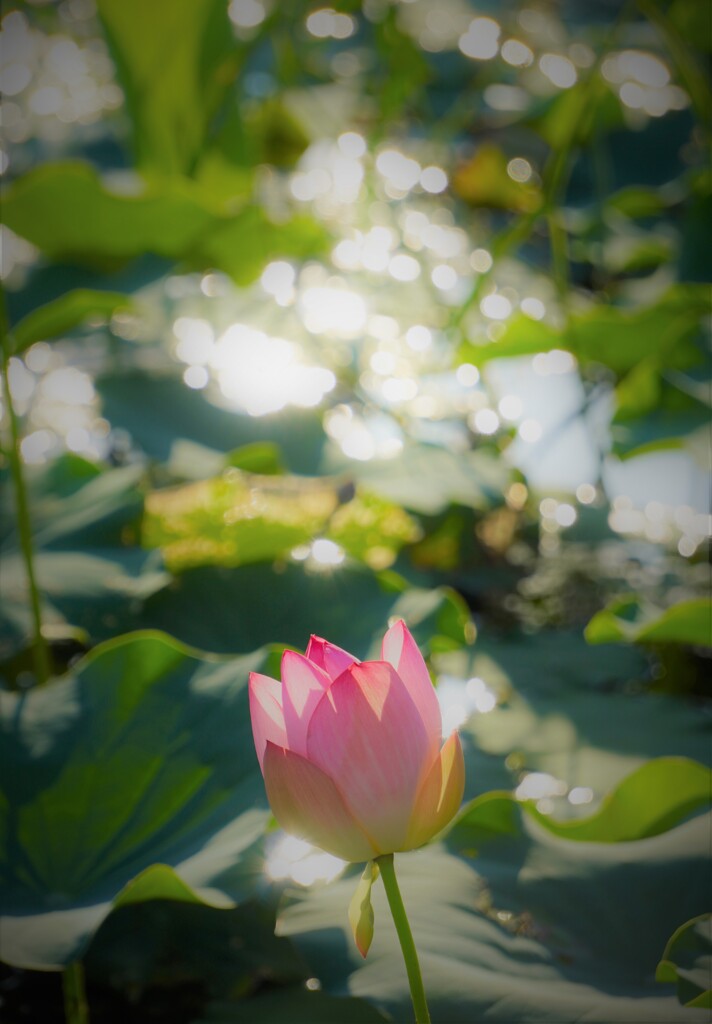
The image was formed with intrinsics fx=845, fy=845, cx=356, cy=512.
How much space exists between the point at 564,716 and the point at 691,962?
0.95ft

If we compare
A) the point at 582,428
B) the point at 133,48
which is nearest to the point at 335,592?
the point at 582,428

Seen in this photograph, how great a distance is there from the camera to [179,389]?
96 centimetres

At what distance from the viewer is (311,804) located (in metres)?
0.32

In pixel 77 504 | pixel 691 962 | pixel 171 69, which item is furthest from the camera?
pixel 171 69

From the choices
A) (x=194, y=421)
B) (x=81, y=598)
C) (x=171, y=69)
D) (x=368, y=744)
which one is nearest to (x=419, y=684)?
(x=368, y=744)

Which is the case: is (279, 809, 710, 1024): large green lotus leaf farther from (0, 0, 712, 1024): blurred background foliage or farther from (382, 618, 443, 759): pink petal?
(382, 618, 443, 759): pink petal

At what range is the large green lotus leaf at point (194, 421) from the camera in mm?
896

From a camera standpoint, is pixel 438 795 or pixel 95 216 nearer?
pixel 438 795

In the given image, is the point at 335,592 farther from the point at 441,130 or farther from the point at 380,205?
the point at 441,130

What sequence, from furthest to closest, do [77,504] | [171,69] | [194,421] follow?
[171,69], [194,421], [77,504]

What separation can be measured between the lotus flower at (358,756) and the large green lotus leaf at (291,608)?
317 millimetres

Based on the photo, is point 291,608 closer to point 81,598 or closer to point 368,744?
point 81,598

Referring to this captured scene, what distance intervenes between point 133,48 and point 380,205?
0.54 meters

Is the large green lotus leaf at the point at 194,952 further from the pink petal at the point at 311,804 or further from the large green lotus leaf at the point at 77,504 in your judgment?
the large green lotus leaf at the point at 77,504
